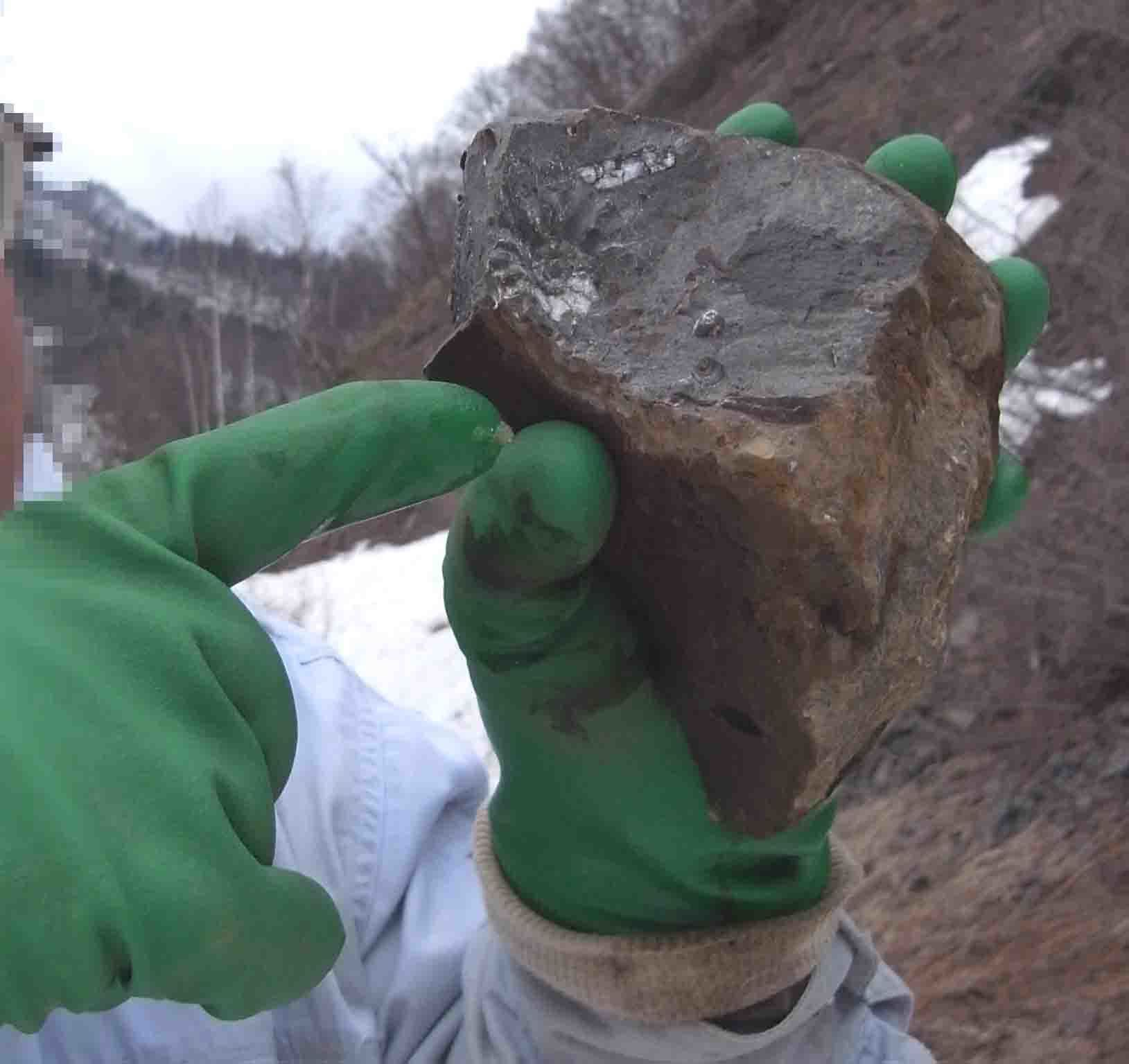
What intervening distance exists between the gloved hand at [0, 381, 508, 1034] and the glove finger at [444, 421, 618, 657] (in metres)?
0.08

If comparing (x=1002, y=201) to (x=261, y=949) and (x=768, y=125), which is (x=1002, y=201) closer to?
(x=768, y=125)

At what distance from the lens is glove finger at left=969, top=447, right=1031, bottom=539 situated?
1.07 m

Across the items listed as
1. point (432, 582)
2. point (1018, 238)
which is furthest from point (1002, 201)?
point (432, 582)

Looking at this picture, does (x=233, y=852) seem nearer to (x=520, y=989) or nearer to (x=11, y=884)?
(x=11, y=884)

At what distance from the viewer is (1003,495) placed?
42.0 inches

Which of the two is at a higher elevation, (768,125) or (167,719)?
(768,125)

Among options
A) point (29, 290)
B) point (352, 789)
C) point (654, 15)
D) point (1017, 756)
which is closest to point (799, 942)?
point (352, 789)

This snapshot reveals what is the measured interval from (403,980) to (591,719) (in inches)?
16.3

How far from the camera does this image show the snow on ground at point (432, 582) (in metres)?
2.97

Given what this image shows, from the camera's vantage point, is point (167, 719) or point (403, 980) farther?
point (403, 980)

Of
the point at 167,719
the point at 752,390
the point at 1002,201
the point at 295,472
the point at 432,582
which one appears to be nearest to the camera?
the point at 167,719

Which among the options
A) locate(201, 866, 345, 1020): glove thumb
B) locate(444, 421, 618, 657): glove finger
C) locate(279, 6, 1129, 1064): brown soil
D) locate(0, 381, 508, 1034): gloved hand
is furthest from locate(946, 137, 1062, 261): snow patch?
locate(201, 866, 345, 1020): glove thumb

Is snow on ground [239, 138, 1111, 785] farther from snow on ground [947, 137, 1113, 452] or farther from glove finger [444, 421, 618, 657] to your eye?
glove finger [444, 421, 618, 657]

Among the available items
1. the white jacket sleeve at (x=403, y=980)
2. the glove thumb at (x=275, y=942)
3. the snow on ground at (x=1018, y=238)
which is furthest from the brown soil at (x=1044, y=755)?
the glove thumb at (x=275, y=942)
